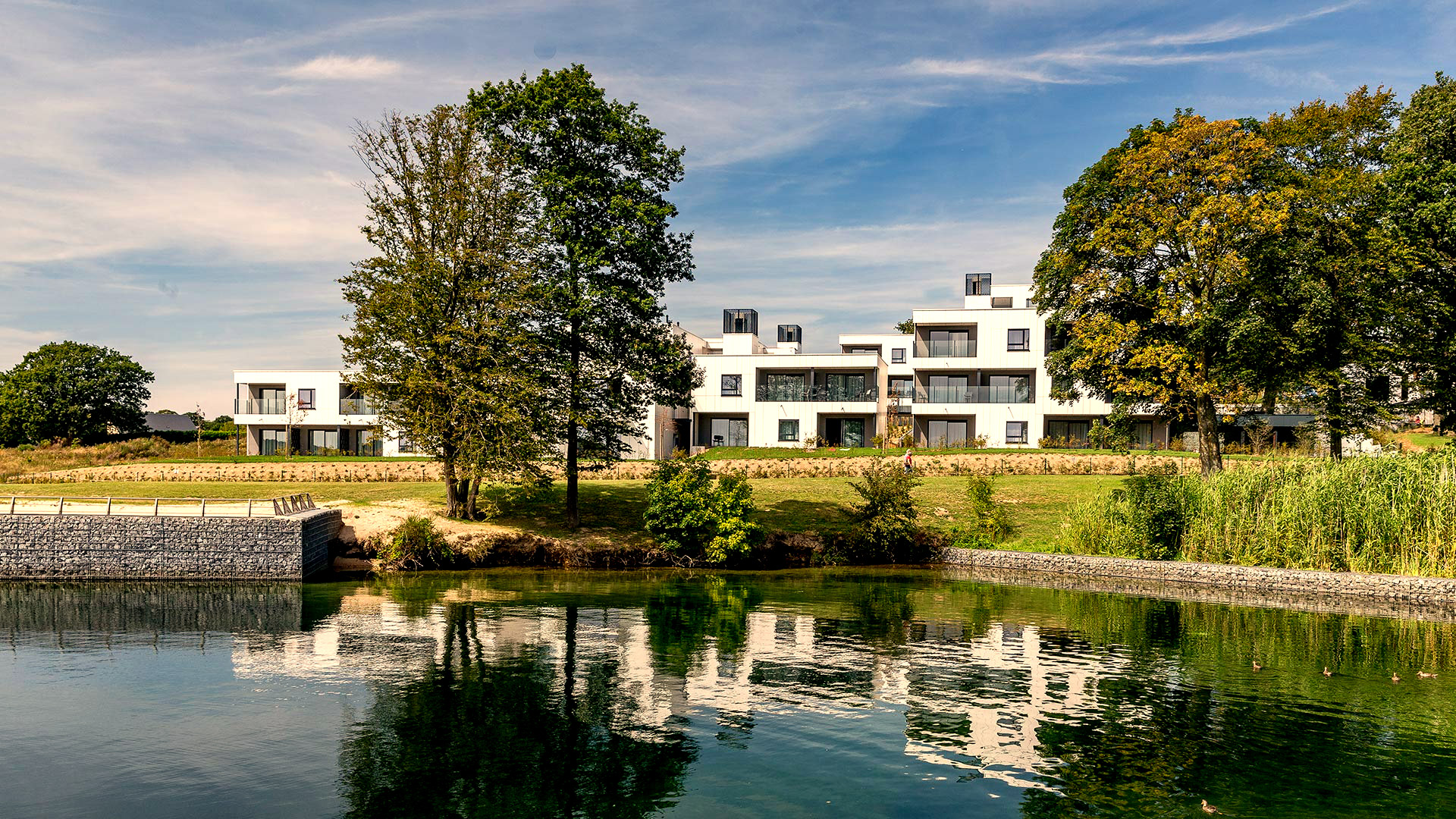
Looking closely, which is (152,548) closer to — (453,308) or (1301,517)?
(453,308)

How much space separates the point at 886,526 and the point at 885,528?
11cm

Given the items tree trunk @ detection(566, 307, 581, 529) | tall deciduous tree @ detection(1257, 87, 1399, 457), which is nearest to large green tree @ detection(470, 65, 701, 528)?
tree trunk @ detection(566, 307, 581, 529)

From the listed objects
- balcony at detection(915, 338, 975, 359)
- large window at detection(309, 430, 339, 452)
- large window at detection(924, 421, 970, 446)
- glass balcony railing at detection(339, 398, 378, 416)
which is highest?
balcony at detection(915, 338, 975, 359)

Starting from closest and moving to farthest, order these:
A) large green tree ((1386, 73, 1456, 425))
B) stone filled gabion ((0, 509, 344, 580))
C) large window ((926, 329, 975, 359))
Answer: stone filled gabion ((0, 509, 344, 580))
large green tree ((1386, 73, 1456, 425))
large window ((926, 329, 975, 359))

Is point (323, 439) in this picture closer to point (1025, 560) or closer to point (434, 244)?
point (434, 244)

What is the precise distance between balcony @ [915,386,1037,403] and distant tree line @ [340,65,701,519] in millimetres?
29742

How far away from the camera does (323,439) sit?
7156cm

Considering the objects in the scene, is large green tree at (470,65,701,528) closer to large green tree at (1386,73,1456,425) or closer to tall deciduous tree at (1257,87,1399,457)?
tall deciduous tree at (1257,87,1399,457)

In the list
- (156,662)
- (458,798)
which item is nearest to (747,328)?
(156,662)

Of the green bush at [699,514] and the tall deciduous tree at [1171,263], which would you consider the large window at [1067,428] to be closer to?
the tall deciduous tree at [1171,263]

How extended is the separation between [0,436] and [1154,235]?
8672 centimetres

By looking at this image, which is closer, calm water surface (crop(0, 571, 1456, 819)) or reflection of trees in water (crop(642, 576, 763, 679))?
calm water surface (crop(0, 571, 1456, 819))

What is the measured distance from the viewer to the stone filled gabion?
2842 centimetres

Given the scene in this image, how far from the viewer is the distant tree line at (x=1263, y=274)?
102 feet
